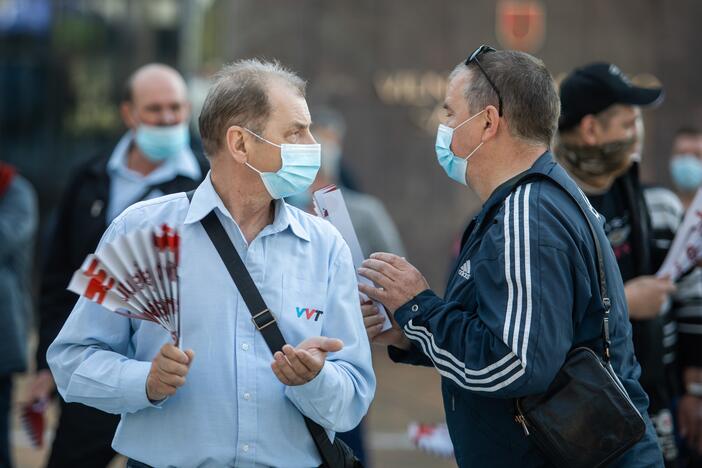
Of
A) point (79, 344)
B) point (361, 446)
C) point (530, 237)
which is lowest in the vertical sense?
point (361, 446)

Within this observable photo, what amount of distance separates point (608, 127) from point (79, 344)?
2203 millimetres

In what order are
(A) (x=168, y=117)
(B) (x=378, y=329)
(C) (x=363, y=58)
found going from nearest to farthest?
(B) (x=378, y=329) → (A) (x=168, y=117) → (C) (x=363, y=58)

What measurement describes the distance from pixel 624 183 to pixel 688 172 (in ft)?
8.69

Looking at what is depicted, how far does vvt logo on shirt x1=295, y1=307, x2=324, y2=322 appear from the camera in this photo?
3098mm

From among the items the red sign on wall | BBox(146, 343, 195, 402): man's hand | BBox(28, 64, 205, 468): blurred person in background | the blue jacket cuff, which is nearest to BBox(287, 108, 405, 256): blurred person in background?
BBox(28, 64, 205, 468): blurred person in background

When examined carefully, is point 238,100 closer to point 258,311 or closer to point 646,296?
point 258,311

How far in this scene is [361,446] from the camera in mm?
5438

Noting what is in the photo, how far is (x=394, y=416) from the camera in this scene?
8867mm

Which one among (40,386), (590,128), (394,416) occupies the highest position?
(590,128)

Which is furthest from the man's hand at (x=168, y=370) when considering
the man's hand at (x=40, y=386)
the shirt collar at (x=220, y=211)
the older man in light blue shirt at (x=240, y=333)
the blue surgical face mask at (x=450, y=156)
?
the man's hand at (x=40, y=386)

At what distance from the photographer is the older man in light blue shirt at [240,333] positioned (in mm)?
2973

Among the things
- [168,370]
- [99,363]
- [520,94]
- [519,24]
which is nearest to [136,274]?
[168,370]

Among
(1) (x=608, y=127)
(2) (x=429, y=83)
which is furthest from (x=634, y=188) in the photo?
(2) (x=429, y=83)

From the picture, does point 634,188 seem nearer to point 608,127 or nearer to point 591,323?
point 608,127
